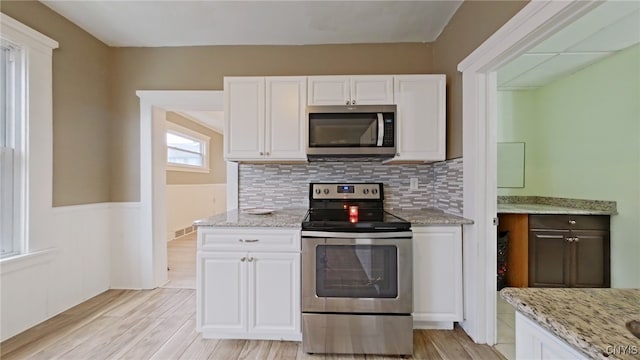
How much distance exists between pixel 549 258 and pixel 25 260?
4456mm

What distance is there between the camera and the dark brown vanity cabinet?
9.18 feet

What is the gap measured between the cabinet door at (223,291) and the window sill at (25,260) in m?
1.33

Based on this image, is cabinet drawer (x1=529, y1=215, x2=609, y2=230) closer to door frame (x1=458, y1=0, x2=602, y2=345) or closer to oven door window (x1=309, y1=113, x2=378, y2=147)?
door frame (x1=458, y1=0, x2=602, y2=345)

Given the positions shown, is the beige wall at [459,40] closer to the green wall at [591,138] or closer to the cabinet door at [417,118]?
the cabinet door at [417,118]

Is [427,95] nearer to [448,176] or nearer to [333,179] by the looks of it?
[448,176]

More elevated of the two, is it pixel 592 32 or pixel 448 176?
pixel 592 32

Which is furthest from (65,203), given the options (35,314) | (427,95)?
(427,95)

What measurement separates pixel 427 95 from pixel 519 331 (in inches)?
80.2

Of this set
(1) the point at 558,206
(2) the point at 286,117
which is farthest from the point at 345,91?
(1) the point at 558,206

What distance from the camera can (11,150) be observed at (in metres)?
2.23

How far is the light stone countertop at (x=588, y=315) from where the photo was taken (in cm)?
55

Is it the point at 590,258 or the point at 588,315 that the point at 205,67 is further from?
the point at 590,258

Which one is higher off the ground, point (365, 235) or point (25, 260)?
point (365, 235)

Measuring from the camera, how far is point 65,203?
2.58 metres
